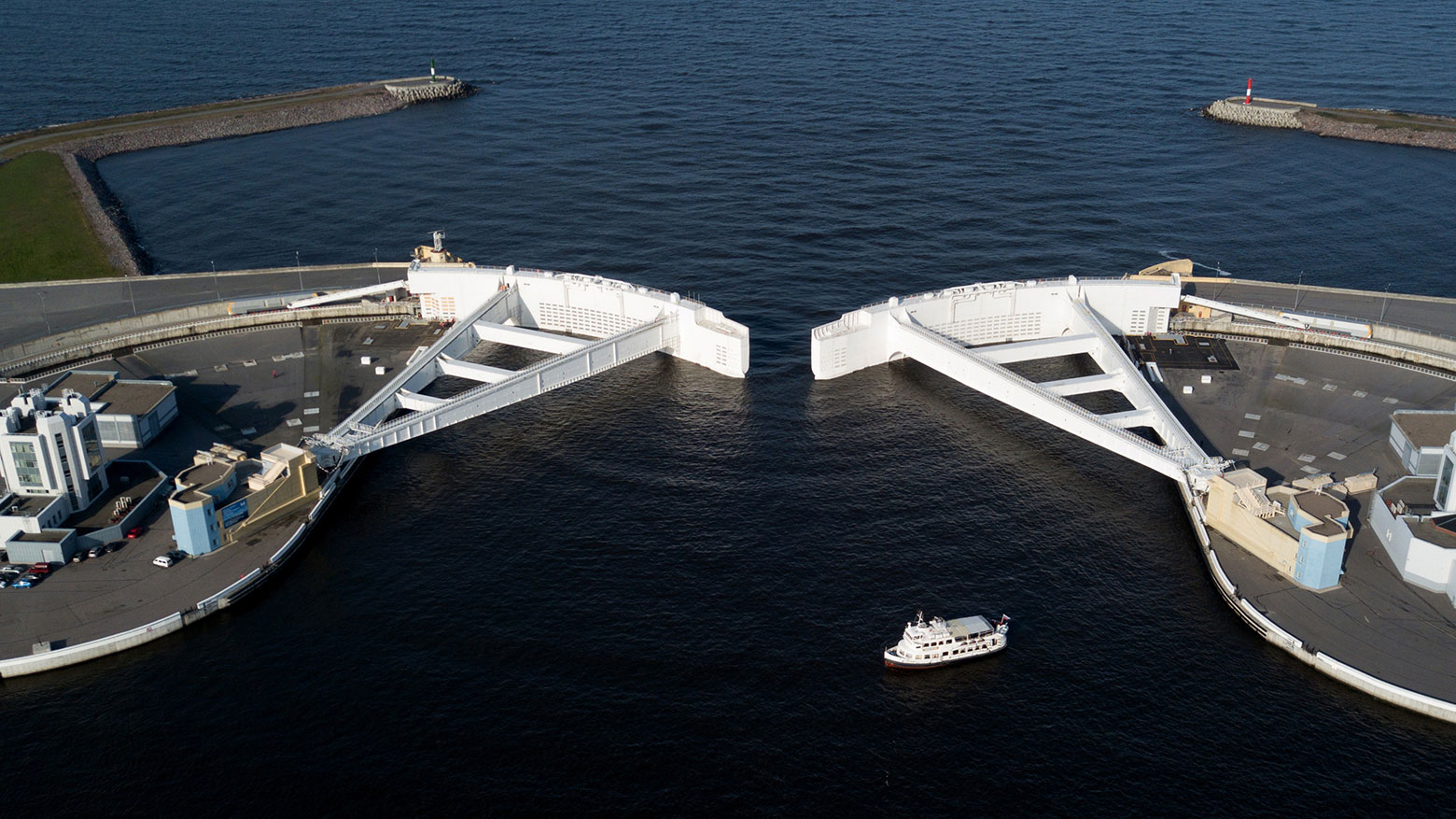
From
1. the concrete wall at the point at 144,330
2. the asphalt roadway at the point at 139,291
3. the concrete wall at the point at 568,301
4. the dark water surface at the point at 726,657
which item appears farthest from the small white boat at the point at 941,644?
the asphalt roadway at the point at 139,291

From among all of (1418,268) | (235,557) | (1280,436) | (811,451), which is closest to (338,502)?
(235,557)

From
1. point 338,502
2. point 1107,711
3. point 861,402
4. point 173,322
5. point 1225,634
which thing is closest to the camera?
point 1107,711

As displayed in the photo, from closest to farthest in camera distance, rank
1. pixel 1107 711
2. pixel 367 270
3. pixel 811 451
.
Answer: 1. pixel 1107 711
2. pixel 811 451
3. pixel 367 270

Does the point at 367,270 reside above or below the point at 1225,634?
above

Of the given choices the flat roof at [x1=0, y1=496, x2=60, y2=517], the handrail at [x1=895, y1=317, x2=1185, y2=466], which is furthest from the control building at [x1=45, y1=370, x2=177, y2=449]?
the handrail at [x1=895, y1=317, x2=1185, y2=466]

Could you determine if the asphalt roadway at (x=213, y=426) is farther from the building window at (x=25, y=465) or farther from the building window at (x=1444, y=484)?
the building window at (x=1444, y=484)

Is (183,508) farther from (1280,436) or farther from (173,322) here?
(1280,436)
